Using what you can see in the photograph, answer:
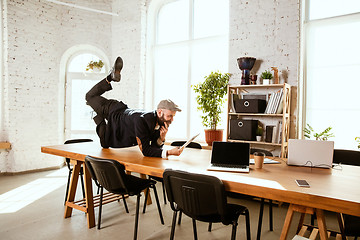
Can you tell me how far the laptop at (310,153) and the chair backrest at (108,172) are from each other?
157 cm

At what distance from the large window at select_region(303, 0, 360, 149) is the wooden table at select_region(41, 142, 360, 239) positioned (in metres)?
2.02

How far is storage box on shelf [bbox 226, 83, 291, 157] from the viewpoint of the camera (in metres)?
4.08

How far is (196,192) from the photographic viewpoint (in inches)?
78.5

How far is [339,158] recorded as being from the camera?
3.24 meters

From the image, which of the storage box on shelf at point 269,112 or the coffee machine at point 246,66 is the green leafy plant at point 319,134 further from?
the coffee machine at point 246,66

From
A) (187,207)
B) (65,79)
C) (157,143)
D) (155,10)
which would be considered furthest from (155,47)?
(187,207)

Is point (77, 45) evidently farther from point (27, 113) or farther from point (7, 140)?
point (7, 140)

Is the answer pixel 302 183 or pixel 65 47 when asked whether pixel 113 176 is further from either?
pixel 65 47

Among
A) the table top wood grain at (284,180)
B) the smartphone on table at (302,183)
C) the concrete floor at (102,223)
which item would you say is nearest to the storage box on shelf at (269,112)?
the concrete floor at (102,223)

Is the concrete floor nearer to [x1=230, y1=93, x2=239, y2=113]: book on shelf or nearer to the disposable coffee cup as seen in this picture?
the disposable coffee cup

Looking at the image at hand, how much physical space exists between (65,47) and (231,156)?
16.7 ft

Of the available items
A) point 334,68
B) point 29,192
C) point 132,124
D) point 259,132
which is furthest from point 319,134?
point 29,192

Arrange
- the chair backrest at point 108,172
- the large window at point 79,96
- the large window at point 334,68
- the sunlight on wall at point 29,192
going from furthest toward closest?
the large window at point 79,96 → the large window at point 334,68 → the sunlight on wall at point 29,192 → the chair backrest at point 108,172

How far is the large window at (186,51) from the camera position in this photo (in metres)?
5.52
